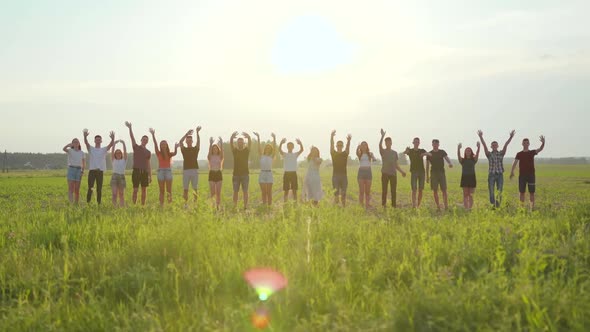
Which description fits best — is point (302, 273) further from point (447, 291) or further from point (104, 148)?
point (104, 148)

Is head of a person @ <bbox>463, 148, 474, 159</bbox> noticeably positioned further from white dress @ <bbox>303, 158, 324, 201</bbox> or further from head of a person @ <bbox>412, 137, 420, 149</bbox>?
white dress @ <bbox>303, 158, 324, 201</bbox>

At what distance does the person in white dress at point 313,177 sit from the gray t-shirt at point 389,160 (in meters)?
2.14

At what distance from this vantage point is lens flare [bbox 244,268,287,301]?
4.85 m

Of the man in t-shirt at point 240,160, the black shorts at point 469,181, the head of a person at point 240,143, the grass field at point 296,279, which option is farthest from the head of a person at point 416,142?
the grass field at point 296,279

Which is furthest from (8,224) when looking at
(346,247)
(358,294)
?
(358,294)

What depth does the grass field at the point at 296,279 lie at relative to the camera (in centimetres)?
419

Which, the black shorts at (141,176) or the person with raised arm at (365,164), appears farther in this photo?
the person with raised arm at (365,164)

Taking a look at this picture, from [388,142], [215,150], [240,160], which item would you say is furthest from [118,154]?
[388,142]

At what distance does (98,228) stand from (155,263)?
244 cm

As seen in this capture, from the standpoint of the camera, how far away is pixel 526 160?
14.7 metres

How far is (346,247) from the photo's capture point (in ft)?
22.5

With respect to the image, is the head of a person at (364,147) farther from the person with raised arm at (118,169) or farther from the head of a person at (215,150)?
the person with raised arm at (118,169)

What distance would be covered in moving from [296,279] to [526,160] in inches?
476

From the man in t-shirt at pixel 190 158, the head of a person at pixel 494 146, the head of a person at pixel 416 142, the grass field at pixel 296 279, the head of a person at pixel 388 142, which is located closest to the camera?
the grass field at pixel 296 279
